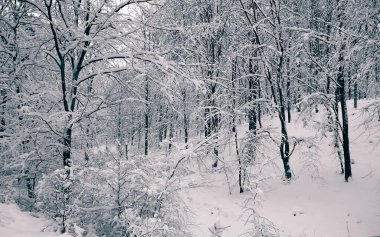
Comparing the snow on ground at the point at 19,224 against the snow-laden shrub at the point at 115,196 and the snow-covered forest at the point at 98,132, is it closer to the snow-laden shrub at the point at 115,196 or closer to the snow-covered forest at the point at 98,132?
the snow-covered forest at the point at 98,132

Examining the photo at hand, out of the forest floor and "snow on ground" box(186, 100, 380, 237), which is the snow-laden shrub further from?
"snow on ground" box(186, 100, 380, 237)

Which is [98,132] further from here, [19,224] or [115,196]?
[19,224]

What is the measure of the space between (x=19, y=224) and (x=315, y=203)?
10.8 meters

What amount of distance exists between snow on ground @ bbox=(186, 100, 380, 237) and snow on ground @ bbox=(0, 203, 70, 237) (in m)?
4.83

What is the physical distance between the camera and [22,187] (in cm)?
Answer: 752

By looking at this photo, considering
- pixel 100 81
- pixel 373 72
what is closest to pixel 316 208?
pixel 373 72

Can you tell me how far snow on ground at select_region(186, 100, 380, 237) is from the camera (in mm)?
10516

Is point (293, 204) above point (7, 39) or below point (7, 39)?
below

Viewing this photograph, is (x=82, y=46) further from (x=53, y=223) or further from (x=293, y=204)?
(x=293, y=204)

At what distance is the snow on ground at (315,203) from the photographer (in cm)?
1052

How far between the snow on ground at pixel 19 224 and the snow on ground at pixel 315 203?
4.83 meters

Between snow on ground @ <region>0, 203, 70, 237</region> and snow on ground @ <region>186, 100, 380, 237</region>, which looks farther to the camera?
snow on ground @ <region>186, 100, 380, 237</region>

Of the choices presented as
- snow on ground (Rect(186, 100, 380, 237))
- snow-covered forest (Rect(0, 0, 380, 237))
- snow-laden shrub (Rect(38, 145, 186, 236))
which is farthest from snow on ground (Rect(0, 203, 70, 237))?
snow on ground (Rect(186, 100, 380, 237))

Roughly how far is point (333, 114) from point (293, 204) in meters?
4.36
